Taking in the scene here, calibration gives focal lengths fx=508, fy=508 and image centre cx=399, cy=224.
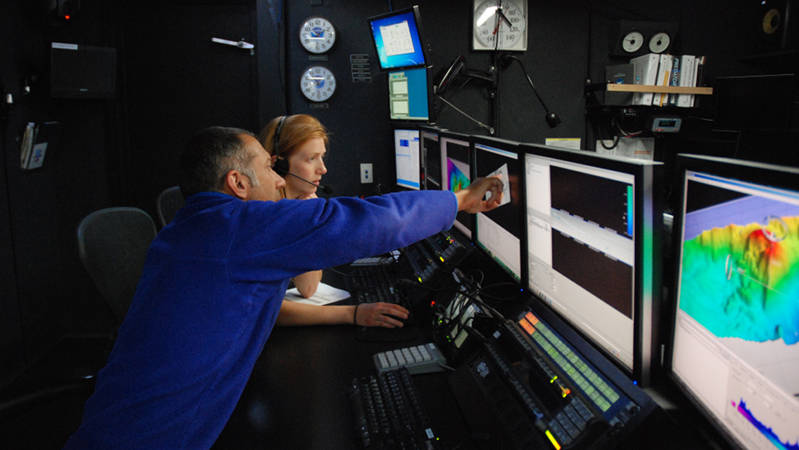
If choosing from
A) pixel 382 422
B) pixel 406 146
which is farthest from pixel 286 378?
pixel 406 146

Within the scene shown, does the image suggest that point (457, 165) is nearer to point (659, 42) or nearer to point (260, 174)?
point (260, 174)

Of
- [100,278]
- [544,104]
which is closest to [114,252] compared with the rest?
[100,278]

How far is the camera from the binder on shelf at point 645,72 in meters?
3.78

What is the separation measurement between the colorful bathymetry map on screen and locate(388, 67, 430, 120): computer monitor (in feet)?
7.50

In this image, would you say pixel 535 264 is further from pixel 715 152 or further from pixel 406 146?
pixel 715 152

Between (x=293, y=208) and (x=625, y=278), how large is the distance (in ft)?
2.22

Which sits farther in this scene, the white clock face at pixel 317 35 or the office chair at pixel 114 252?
the white clock face at pixel 317 35

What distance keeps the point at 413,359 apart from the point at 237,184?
67cm

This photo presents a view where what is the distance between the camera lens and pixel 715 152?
384 centimetres

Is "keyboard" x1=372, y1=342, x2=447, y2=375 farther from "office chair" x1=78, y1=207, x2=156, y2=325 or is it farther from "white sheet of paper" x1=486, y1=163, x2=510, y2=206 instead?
"office chair" x1=78, y1=207, x2=156, y2=325


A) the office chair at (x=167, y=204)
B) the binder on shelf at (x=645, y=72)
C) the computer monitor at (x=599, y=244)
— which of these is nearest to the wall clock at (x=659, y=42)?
the binder on shelf at (x=645, y=72)

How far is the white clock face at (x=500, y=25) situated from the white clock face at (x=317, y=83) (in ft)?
3.56

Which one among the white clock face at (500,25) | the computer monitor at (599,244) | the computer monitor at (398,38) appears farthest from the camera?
the white clock face at (500,25)

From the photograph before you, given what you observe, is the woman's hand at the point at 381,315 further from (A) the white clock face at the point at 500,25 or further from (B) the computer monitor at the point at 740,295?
(A) the white clock face at the point at 500,25
